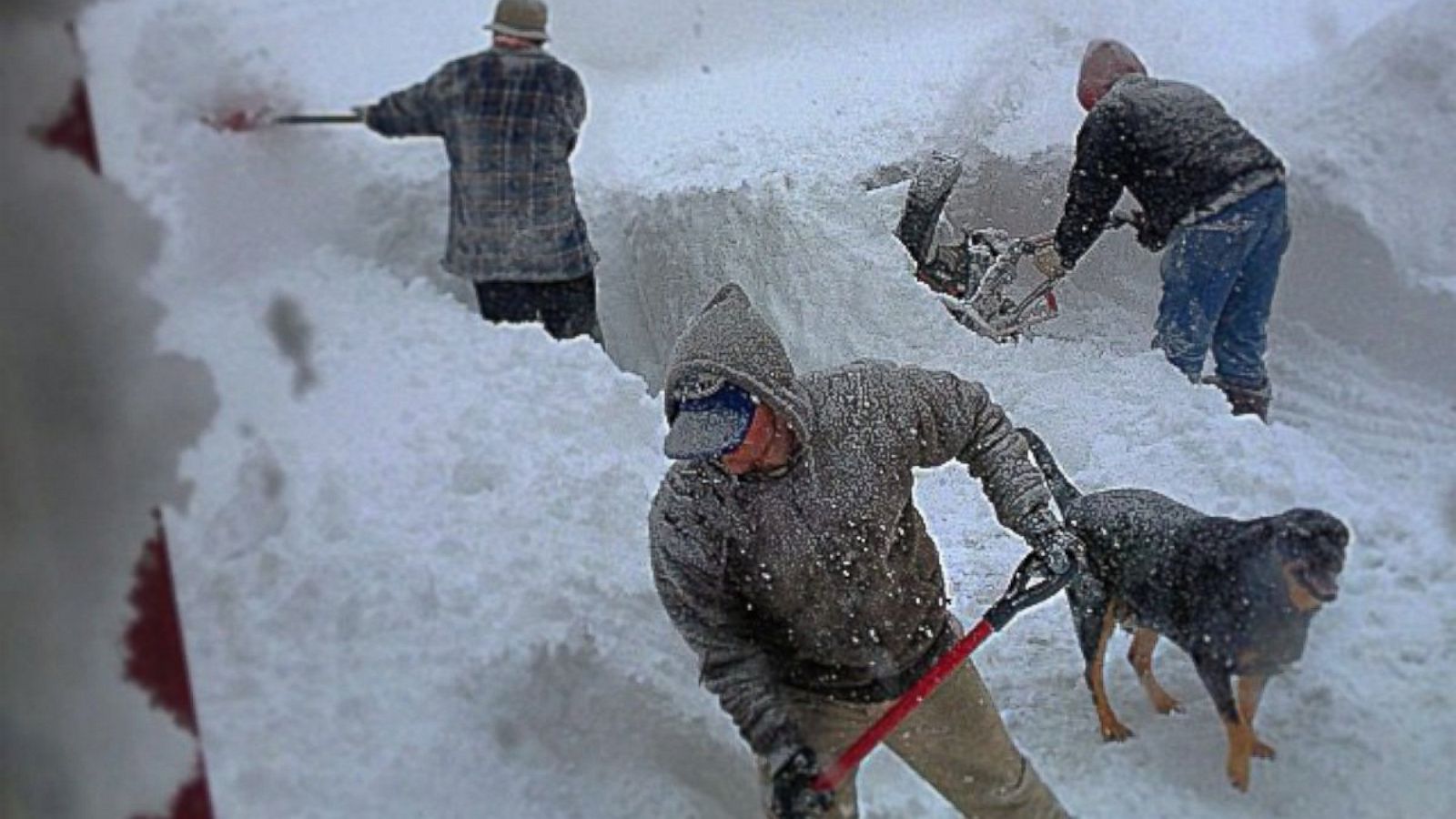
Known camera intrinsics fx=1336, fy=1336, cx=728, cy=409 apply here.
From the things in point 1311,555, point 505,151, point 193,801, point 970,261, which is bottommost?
point 193,801

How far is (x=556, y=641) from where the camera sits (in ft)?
3.57

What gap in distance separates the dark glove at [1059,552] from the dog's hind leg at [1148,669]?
2.8 inches

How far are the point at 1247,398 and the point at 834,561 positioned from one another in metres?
0.37

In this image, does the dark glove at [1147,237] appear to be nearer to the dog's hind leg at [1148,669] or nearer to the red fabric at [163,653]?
the dog's hind leg at [1148,669]

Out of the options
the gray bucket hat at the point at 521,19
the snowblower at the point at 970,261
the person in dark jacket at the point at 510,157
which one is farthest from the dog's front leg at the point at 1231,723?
the gray bucket hat at the point at 521,19

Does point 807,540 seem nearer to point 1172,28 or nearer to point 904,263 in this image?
point 904,263

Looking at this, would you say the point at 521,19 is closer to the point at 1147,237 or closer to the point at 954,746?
the point at 1147,237

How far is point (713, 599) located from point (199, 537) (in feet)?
1.24

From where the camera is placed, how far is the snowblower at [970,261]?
112 cm

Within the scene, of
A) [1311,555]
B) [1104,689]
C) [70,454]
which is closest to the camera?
[70,454]

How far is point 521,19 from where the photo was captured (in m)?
1.03

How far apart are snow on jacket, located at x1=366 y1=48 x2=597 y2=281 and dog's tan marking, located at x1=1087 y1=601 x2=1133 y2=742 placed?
0.51 metres

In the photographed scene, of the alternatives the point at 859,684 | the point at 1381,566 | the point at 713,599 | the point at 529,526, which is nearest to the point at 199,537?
the point at 529,526

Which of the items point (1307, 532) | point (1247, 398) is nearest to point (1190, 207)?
point (1247, 398)
